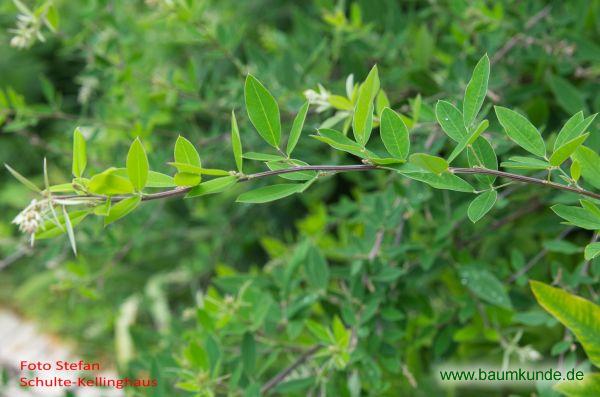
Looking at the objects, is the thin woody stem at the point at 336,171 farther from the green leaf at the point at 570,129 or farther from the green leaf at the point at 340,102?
the green leaf at the point at 340,102

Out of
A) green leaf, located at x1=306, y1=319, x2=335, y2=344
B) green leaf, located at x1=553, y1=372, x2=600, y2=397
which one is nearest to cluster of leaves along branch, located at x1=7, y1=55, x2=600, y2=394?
green leaf, located at x1=553, y1=372, x2=600, y2=397

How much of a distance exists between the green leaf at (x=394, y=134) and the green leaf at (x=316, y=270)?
449 mm

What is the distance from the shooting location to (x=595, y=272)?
86 centimetres

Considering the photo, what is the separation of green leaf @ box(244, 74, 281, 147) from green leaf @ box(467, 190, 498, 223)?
0.20 metres

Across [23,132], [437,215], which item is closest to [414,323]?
[437,215]

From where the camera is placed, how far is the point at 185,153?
1.89 ft

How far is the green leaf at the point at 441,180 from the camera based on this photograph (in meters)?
0.55

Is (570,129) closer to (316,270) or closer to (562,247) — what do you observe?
(562,247)

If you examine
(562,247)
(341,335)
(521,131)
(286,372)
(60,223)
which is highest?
(521,131)

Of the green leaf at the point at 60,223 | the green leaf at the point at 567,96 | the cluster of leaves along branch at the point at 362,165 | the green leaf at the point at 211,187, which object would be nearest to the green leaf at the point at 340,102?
the cluster of leaves along branch at the point at 362,165

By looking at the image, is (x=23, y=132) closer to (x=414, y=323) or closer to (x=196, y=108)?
(x=196, y=108)

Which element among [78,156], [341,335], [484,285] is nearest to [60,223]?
[78,156]

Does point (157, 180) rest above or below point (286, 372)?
above

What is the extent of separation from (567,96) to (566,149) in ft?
1.81
